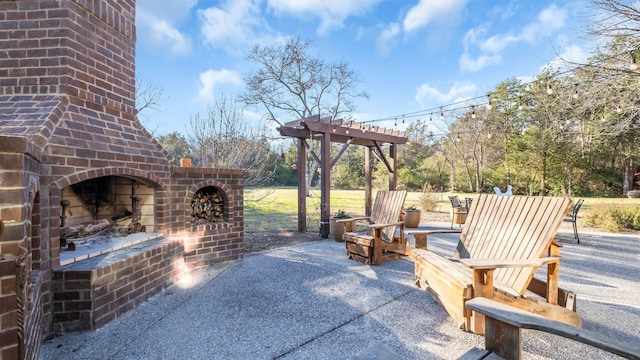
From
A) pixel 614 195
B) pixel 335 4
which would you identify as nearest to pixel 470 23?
pixel 335 4

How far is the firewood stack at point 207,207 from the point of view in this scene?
4074 mm

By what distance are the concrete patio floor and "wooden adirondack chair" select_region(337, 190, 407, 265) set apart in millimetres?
176

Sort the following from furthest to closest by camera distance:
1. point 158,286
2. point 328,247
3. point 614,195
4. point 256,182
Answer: point 614,195, point 256,182, point 328,247, point 158,286

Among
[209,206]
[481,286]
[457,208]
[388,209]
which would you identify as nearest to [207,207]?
[209,206]

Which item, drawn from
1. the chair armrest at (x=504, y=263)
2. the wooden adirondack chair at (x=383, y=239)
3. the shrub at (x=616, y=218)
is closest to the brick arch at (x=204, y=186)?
the wooden adirondack chair at (x=383, y=239)

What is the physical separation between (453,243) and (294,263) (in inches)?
129

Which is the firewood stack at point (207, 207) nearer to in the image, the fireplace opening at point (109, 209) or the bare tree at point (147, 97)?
the fireplace opening at point (109, 209)

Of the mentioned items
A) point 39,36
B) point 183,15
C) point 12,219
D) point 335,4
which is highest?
point 335,4

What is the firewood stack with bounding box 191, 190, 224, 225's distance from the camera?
4.07 meters

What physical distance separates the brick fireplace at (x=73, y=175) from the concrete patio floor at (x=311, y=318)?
0.95ft

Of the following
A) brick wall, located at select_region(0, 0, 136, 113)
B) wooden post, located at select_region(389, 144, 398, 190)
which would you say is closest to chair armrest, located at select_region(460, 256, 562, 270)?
brick wall, located at select_region(0, 0, 136, 113)

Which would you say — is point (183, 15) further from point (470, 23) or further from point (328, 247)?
point (470, 23)

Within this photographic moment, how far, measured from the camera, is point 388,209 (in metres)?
4.31

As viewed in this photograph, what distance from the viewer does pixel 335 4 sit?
7523 mm
